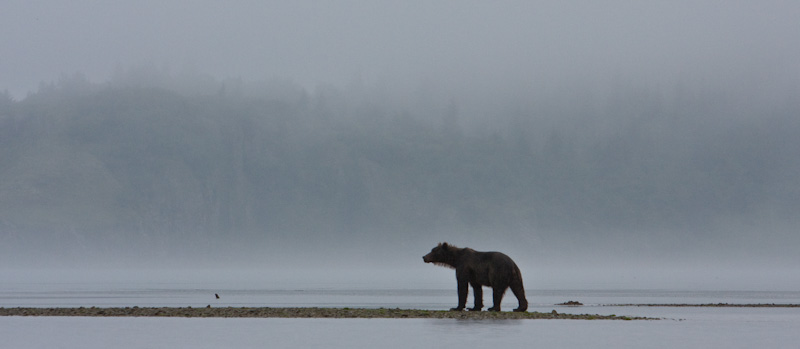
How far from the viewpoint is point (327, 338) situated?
30094 mm

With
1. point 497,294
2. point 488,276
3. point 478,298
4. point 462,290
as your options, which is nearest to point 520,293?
point 497,294

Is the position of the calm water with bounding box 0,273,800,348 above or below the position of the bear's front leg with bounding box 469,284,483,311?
below

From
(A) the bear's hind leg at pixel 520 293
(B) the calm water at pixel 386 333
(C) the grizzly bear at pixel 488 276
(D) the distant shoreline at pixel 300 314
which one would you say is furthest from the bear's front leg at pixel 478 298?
(B) the calm water at pixel 386 333

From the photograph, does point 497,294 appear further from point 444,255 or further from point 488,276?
point 444,255

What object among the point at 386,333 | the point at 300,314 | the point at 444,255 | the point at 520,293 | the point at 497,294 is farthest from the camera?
the point at 444,255

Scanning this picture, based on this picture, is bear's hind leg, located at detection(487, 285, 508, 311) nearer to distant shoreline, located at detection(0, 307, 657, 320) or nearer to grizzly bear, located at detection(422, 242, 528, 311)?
grizzly bear, located at detection(422, 242, 528, 311)

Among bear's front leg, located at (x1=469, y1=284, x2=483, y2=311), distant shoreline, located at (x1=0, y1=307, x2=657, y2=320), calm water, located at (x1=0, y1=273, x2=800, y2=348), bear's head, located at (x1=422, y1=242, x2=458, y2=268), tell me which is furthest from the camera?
bear's head, located at (x1=422, y1=242, x2=458, y2=268)

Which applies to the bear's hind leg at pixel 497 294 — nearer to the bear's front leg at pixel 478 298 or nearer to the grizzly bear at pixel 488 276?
the grizzly bear at pixel 488 276

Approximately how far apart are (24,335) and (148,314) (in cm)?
913

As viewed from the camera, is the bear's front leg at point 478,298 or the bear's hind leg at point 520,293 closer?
the bear's hind leg at point 520,293

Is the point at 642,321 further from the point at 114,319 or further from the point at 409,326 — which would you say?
the point at 114,319

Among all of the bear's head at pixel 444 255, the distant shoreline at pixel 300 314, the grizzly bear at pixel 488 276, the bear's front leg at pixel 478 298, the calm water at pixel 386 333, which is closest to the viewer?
the calm water at pixel 386 333

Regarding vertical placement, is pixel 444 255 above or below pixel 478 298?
above

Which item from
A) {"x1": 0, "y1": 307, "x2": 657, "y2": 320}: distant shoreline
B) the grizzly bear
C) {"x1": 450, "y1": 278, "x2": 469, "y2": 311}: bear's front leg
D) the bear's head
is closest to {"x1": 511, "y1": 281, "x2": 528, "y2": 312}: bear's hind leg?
the grizzly bear
